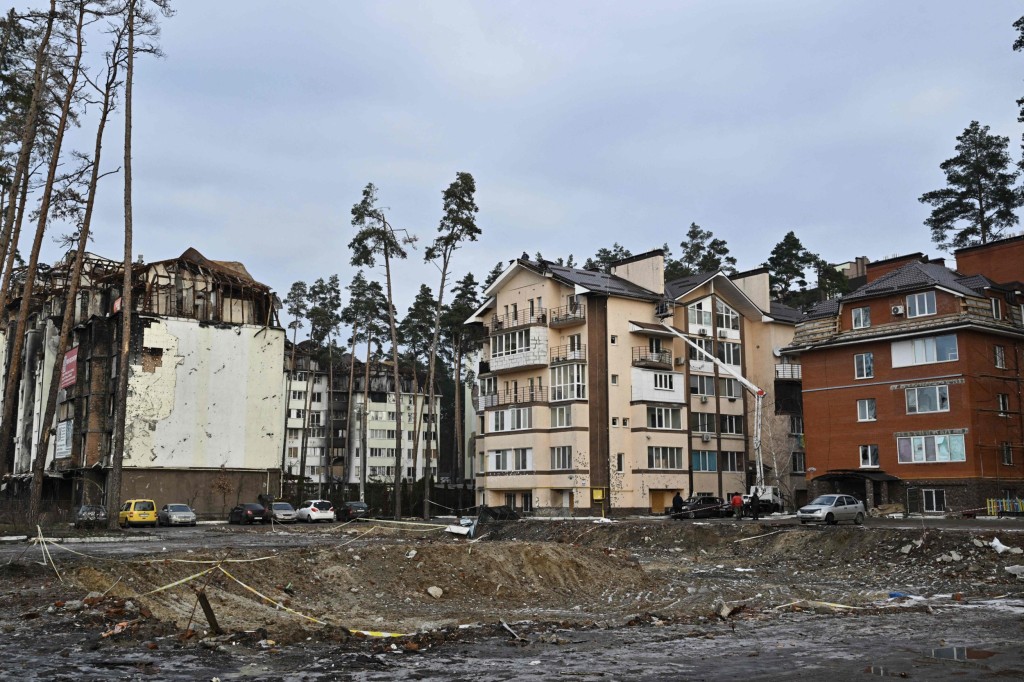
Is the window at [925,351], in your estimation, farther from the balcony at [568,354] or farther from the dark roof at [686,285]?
the balcony at [568,354]

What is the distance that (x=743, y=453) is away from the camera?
7131cm

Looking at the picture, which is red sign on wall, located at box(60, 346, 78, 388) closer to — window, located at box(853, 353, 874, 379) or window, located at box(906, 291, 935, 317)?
window, located at box(853, 353, 874, 379)

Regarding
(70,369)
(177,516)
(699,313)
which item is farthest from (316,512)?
(699,313)

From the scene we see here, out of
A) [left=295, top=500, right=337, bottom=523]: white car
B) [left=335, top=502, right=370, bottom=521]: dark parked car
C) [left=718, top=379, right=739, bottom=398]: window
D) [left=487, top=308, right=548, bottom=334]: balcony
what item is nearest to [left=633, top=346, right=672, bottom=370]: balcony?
[left=718, top=379, right=739, bottom=398]: window

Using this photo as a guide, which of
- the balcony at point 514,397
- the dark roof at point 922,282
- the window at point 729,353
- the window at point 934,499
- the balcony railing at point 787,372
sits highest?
the dark roof at point 922,282

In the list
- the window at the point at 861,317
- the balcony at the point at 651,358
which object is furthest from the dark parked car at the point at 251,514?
the window at the point at 861,317

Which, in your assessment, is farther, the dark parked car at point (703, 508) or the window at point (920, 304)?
the dark parked car at point (703, 508)

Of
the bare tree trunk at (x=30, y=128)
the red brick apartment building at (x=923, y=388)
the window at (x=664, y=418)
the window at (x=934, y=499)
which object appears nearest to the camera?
the bare tree trunk at (x=30, y=128)

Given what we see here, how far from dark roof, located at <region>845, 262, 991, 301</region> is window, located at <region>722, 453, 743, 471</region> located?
60.5ft

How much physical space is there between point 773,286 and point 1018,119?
176ft

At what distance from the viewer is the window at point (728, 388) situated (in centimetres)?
7100

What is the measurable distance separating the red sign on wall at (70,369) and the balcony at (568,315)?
36.6 meters

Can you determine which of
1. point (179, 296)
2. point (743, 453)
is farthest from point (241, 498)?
point (743, 453)

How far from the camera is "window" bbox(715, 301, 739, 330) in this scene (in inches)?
2815
